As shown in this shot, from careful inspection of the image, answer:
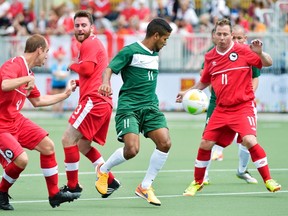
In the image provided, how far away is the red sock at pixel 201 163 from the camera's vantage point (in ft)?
39.9

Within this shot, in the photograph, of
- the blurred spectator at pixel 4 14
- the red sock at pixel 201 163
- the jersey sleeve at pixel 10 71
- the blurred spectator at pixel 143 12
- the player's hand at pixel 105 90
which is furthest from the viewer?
the blurred spectator at pixel 4 14

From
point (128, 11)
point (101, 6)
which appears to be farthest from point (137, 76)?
point (101, 6)

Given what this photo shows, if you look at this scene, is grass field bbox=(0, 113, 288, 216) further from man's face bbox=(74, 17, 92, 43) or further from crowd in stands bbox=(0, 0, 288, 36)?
crowd in stands bbox=(0, 0, 288, 36)

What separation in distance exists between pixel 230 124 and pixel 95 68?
1.86m

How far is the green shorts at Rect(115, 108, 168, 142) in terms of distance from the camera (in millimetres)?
11484

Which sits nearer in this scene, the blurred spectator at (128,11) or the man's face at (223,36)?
the man's face at (223,36)

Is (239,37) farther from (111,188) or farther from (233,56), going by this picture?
(111,188)

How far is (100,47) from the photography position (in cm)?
1205

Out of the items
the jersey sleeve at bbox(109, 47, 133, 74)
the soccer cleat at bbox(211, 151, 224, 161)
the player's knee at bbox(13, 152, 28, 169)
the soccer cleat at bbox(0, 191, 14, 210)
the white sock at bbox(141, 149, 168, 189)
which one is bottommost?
the soccer cleat at bbox(211, 151, 224, 161)

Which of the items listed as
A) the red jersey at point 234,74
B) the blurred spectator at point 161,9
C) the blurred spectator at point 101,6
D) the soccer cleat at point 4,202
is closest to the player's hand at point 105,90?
the soccer cleat at point 4,202

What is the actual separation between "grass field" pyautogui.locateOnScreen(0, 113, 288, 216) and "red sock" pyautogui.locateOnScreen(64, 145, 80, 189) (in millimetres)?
263

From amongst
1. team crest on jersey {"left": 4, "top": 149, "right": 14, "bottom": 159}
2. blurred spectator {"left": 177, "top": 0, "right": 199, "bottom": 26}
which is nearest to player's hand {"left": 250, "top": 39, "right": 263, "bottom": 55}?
team crest on jersey {"left": 4, "top": 149, "right": 14, "bottom": 159}

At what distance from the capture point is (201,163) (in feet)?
40.0

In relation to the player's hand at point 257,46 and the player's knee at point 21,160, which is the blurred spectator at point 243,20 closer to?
the player's hand at point 257,46
